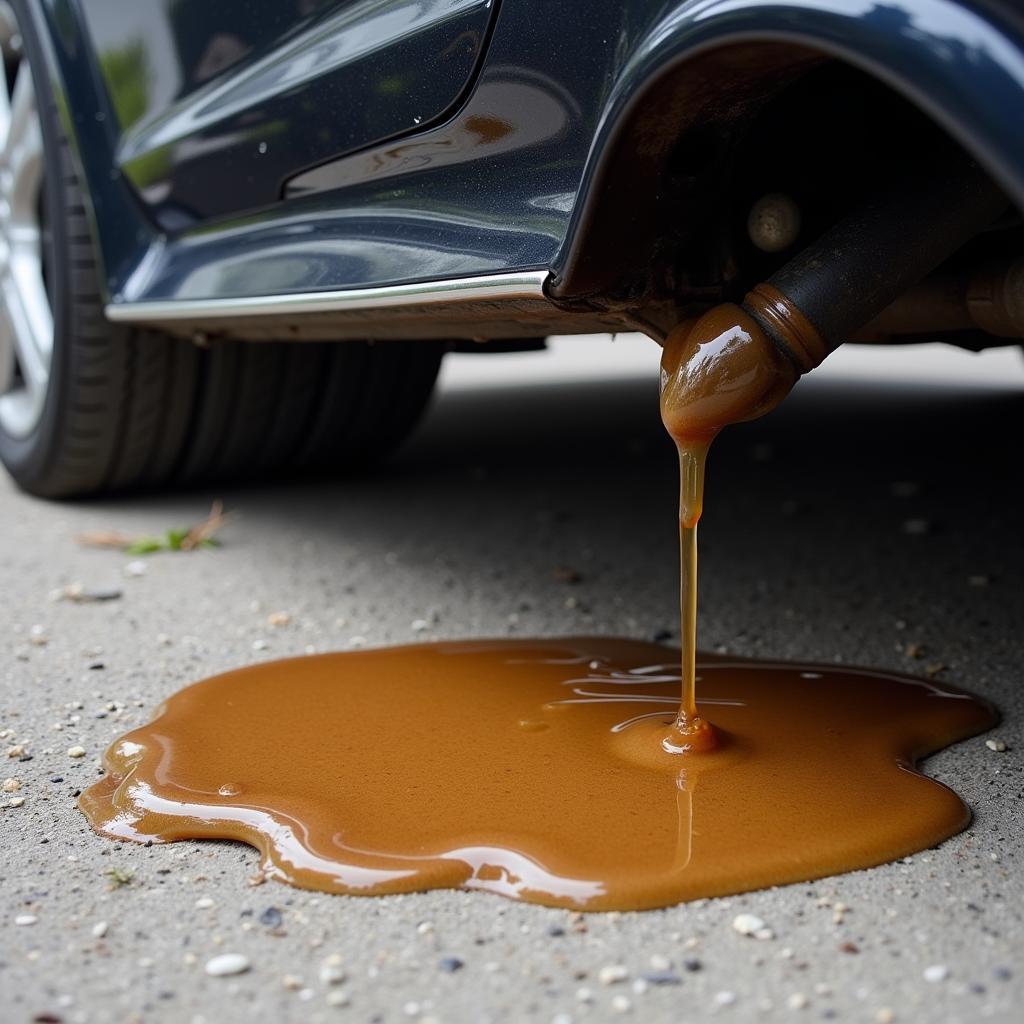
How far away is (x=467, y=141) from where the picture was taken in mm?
1542

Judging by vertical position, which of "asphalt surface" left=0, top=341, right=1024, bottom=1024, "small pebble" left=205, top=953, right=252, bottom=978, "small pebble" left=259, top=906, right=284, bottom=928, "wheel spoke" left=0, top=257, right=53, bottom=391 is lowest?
"asphalt surface" left=0, top=341, right=1024, bottom=1024

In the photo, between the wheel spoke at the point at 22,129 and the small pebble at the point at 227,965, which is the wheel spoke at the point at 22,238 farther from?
the small pebble at the point at 227,965

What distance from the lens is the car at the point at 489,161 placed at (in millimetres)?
1188

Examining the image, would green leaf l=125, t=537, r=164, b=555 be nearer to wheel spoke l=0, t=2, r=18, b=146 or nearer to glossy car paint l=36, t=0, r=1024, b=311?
glossy car paint l=36, t=0, r=1024, b=311

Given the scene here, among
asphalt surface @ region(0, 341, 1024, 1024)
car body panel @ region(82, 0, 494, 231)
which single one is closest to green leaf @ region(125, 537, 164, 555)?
asphalt surface @ region(0, 341, 1024, 1024)

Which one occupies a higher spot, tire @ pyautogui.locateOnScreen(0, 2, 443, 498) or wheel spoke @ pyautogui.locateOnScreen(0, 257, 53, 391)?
wheel spoke @ pyautogui.locateOnScreen(0, 257, 53, 391)

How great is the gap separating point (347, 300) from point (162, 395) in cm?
119

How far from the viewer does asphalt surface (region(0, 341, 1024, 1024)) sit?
108cm

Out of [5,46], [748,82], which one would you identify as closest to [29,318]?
[5,46]

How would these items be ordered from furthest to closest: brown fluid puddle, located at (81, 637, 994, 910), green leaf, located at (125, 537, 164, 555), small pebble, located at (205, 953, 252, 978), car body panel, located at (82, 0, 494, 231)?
1. green leaf, located at (125, 537, 164, 555)
2. car body panel, located at (82, 0, 494, 231)
3. brown fluid puddle, located at (81, 637, 994, 910)
4. small pebble, located at (205, 953, 252, 978)

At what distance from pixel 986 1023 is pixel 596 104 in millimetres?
975

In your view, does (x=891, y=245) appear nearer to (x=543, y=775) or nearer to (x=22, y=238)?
(x=543, y=775)

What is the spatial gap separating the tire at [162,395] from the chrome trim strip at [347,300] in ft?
0.66

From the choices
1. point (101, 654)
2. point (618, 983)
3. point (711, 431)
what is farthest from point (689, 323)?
point (101, 654)
